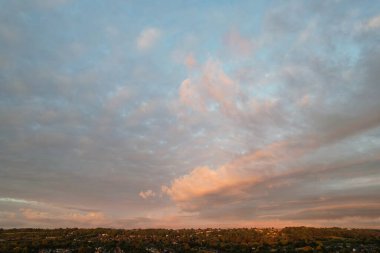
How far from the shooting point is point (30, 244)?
123625 millimetres

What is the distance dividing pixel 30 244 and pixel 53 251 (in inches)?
412

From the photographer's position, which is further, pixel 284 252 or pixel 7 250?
pixel 284 252

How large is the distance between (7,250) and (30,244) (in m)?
9.93

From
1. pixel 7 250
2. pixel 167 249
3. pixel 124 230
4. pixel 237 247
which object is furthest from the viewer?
pixel 124 230

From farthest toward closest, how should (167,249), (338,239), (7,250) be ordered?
(338,239) < (167,249) < (7,250)

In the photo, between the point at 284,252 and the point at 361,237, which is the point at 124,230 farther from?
the point at 361,237

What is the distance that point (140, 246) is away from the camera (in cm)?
13525

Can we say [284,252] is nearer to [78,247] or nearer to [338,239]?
[338,239]

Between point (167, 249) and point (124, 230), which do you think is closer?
point (167, 249)

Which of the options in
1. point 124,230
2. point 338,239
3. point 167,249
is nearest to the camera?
point 167,249

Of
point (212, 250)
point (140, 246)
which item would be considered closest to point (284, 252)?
point (212, 250)

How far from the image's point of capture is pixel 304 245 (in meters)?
144

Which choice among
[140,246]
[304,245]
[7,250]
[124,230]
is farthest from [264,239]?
[7,250]

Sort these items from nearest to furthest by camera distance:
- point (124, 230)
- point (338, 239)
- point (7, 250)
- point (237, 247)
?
point (7, 250) < point (237, 247) < point (338, 239) < point (124, 230)
